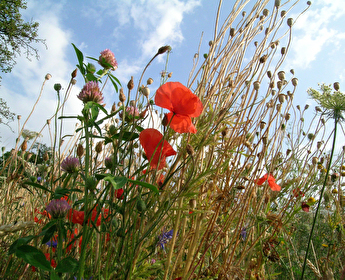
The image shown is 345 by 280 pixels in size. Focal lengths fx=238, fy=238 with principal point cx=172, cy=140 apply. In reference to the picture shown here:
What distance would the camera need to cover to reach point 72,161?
2.20ft

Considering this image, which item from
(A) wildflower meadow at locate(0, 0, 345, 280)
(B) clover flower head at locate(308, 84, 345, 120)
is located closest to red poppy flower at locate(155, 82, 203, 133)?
(A) wildflower meadow at locate(0, 0, 345, 280)

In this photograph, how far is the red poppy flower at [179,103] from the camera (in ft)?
2.13

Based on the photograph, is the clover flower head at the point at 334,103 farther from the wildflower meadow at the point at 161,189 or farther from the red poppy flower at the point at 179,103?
the red poppy flower at the point at 179,103

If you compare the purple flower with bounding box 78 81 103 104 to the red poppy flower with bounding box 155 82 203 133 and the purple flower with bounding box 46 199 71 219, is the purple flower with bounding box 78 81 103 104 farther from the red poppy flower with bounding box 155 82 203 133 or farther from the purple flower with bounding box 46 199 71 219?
the purple flower with bounding box 46 199 71 219

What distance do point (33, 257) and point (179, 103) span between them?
0.47 meters

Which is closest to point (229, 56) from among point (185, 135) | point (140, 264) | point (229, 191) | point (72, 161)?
point (185, 135)

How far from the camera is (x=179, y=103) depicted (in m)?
0.65

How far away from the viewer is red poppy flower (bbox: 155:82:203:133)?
65 cm

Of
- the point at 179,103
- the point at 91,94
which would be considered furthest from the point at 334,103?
the point at 91,94

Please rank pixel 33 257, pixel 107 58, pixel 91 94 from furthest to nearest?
1. pixel 107 58
2. pixel 91 94
3. pixel 33 257

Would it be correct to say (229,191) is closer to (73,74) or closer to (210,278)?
(210,278)

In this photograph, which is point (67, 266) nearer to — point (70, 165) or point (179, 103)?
point (70, 165)

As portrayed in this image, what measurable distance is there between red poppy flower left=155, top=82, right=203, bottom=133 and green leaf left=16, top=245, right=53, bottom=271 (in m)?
0.41

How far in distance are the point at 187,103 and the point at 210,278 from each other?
2.00 feet
